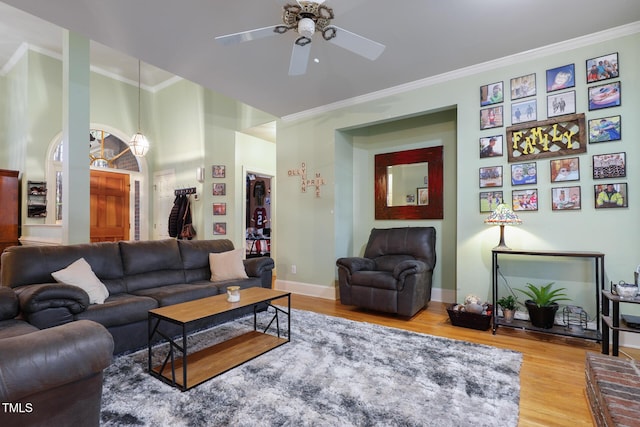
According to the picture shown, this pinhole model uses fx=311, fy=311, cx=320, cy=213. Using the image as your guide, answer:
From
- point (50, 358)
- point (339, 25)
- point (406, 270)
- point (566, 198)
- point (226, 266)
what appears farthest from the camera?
point (226, 266)

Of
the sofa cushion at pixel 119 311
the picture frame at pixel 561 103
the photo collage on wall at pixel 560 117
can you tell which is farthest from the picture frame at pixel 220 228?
the picture frame at pixel 561 103

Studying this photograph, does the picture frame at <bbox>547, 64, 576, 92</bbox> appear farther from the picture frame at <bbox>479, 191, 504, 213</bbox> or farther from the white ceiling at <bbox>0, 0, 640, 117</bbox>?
the picture frame at <bbox>479, 191, 504, 213</bbox>

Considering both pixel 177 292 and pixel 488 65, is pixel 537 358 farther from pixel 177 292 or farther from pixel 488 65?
pixel 177 292

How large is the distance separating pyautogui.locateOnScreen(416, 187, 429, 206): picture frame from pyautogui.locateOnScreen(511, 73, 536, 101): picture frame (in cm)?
156

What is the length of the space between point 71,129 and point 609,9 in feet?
Answer: 19.0

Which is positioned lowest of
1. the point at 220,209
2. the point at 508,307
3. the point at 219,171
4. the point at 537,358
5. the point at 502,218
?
the point at 537,358

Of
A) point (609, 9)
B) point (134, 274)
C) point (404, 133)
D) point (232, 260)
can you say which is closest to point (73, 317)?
point (134, 274)

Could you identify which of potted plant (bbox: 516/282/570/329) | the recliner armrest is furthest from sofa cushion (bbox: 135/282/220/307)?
potted plant (bbox: 516/282/570/329)

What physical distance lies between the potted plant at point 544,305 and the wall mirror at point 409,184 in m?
1.56

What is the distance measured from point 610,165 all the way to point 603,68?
0.92 meters

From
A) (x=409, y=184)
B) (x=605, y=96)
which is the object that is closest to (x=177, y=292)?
(x=409, y=184)

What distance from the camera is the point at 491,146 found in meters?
3.42

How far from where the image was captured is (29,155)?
18.1 feet

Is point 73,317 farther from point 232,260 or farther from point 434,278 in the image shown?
point 434,278
